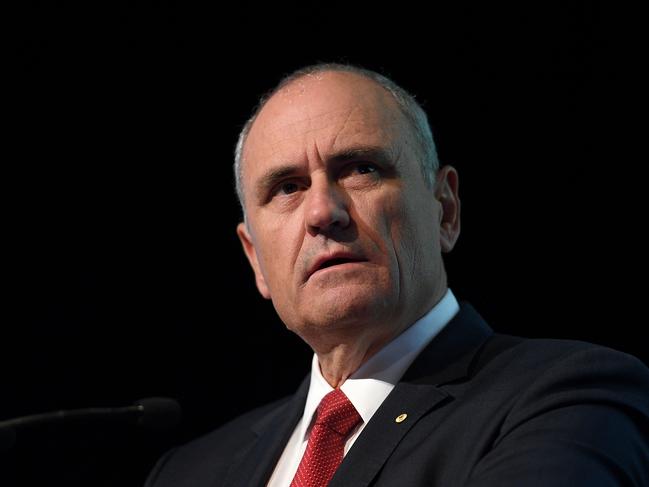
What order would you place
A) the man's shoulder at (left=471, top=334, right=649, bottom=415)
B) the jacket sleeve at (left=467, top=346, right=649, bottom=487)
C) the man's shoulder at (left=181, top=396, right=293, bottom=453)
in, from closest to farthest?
the jacket sleeve at (left=467, top=346, right=649, bottom=487) < the man's shoulder at (left=471, top=334, right=649, bottom=415) < the man's shoulder at (left=181, top=396, right=293, bottom=453)

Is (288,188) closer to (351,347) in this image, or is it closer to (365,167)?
(365,167)

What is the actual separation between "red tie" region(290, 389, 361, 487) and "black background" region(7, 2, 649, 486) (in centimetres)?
127

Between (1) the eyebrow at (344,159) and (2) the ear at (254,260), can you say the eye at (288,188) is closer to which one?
(1) the eyebrow at (344,159)

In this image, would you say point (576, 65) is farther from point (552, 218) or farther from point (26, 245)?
point (26, 245)

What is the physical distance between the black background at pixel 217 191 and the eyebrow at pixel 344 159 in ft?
3.79

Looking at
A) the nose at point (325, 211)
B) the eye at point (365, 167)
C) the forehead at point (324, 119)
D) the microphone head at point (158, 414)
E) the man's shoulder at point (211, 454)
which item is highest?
the forehead at point (324, 119)

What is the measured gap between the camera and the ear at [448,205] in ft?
8.71

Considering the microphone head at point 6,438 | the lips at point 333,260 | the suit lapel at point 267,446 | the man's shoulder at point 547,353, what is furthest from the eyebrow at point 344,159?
→ the microphone head at point 6,438

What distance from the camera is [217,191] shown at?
3848 mm

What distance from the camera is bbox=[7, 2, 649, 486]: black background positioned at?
3.32 m

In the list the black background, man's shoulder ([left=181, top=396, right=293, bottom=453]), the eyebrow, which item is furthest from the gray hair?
the black background

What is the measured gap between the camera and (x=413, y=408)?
2133mm

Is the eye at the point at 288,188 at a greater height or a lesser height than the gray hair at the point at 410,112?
lesser

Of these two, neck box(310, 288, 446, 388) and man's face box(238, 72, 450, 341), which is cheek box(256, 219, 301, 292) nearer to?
man's face box(238, 72, 450, 341)
